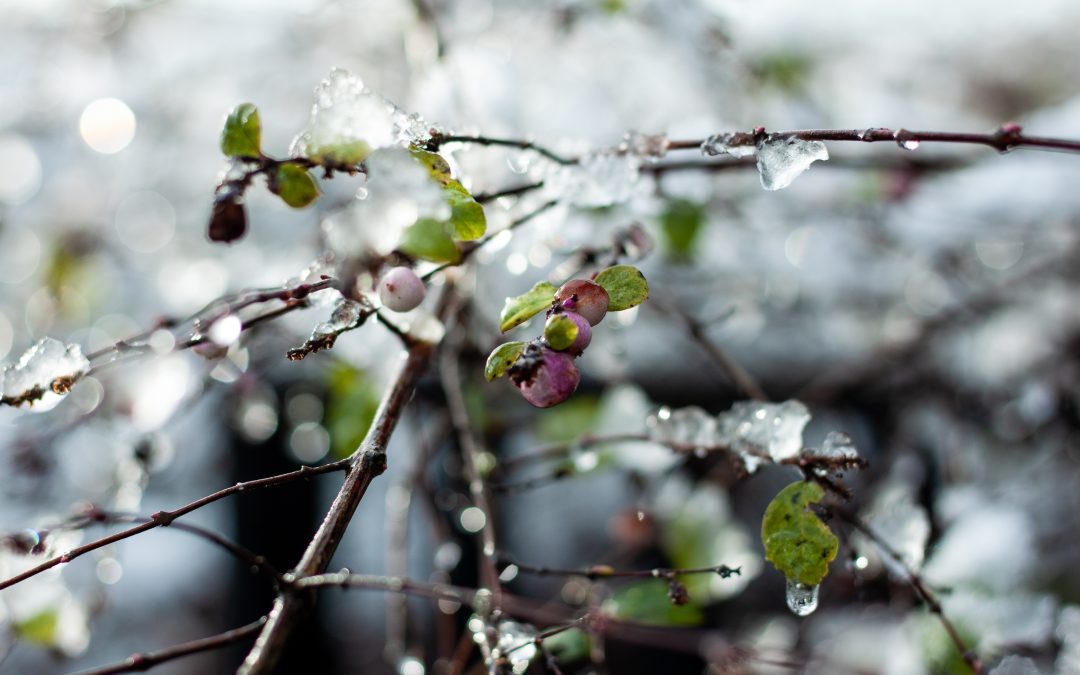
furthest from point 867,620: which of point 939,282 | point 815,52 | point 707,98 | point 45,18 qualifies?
point 45,18

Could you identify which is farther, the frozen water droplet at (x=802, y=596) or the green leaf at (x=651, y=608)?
the green leaf at (x=651, y=608)

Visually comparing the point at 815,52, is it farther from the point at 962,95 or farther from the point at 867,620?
the point at 867,620

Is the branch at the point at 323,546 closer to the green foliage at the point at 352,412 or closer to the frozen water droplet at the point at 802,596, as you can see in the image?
the frozen water droplet at the point at 802,596

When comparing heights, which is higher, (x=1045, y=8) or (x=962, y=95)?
(x=1045, y=8)

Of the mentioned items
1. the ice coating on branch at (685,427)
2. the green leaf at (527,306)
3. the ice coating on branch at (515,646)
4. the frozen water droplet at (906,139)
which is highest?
the frozen water droplet at (906,139)

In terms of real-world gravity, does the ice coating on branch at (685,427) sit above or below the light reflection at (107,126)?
below

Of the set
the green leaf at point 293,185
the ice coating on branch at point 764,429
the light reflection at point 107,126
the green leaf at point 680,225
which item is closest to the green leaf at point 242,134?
the green leaf at point 293,185
